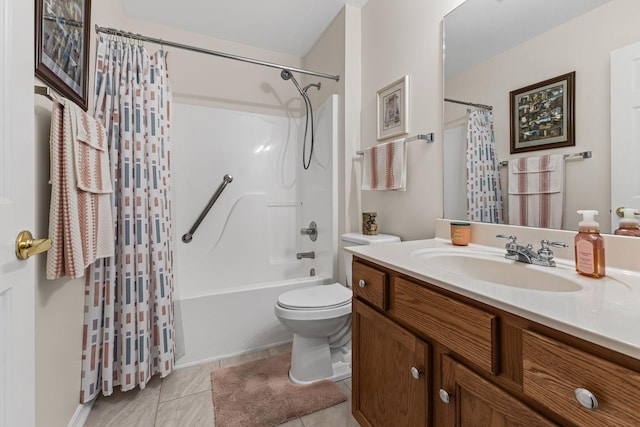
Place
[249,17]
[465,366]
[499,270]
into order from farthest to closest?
[249,17] < [499,270] < [465,366]

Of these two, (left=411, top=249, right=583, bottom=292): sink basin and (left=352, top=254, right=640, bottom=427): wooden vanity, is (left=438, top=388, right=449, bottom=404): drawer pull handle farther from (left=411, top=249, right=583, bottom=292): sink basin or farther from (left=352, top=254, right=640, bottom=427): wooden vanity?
(left=411, top=249, right=583, bottom=292): sink basin

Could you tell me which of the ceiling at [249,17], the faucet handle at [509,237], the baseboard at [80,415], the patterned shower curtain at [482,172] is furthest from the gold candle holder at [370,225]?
the baseboard at [80,415]

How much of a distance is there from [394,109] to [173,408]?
2.00 m

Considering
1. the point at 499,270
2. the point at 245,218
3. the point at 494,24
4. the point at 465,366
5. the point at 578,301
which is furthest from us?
the point at 245,218

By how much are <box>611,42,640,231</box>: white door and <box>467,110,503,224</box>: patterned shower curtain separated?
0.35 m

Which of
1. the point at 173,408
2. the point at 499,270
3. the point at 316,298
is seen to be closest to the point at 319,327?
the point at 316,298

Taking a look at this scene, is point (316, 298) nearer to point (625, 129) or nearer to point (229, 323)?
point (229, 323)

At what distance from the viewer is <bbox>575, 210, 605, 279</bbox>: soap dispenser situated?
0.75 m

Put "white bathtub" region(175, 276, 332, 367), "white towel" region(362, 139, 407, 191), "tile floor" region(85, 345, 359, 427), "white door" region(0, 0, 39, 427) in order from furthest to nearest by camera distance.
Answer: "white bathtub" region(175, 276, 332, 367) < "white towel" region(362, 139, 407, 191) < "tile floor" region(85, 345, 359, 427) < "white door" region(0, 0, 39, 427)

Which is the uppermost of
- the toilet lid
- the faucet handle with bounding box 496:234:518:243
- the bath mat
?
the faucet handle with bounding box 496:234:518:243

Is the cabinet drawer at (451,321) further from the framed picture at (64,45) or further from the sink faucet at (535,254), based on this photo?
the framed picture at (64,45)

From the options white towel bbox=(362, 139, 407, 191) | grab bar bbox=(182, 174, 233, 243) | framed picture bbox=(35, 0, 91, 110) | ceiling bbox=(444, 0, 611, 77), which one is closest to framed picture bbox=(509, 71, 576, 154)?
ceiling bbox=(444, 0, 611, 77)

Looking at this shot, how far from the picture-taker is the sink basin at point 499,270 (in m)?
0.80

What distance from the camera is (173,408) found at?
4.64 ft
